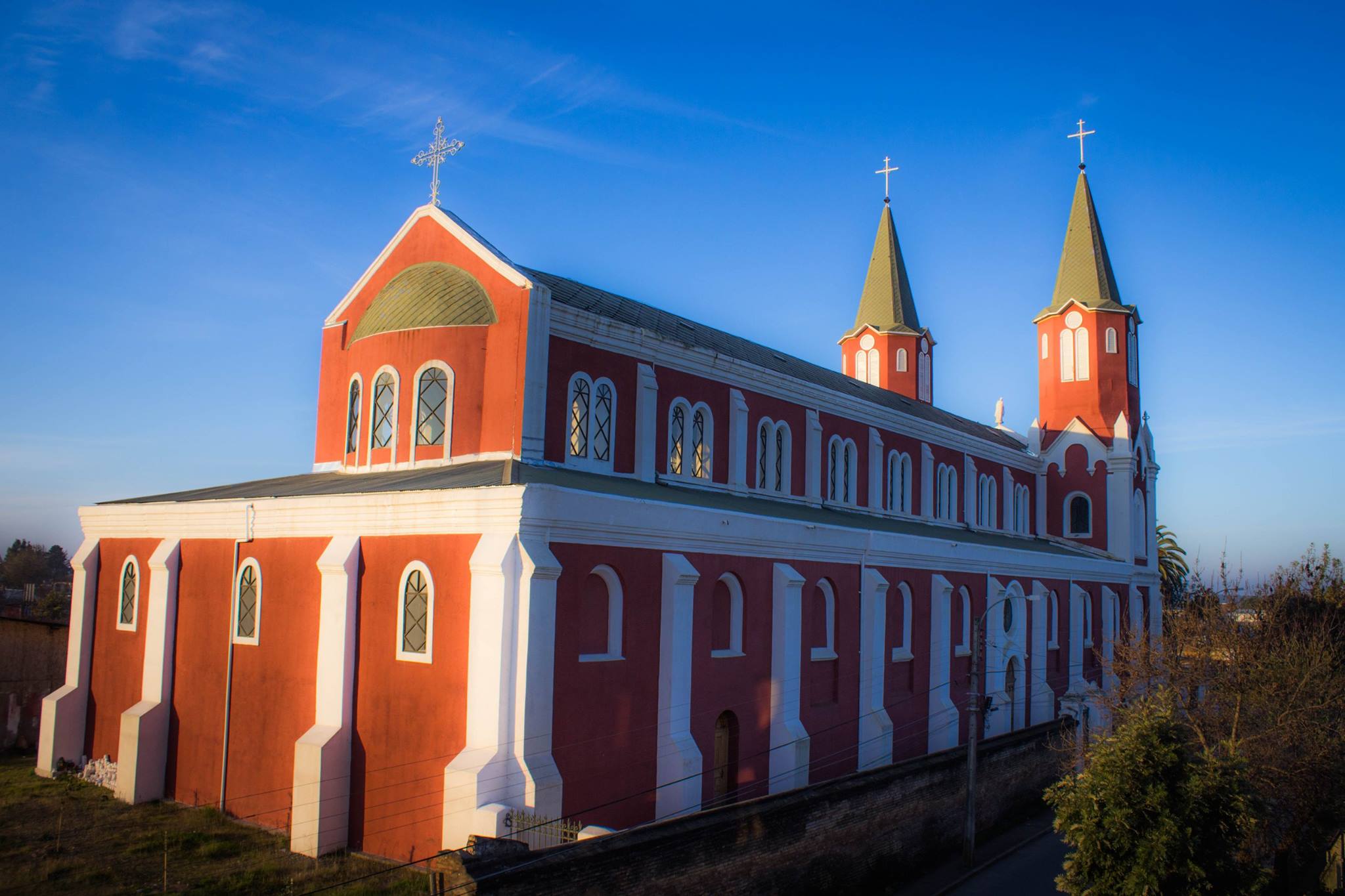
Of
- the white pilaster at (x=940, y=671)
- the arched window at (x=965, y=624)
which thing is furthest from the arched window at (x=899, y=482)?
the white pilaster at (x=940, y=671)

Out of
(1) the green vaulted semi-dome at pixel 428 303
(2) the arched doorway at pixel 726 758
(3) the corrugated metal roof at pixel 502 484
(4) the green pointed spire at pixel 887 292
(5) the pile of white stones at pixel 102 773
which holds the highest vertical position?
(4) the green pointed spire at pixel 887 292

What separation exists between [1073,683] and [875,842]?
19.7 metres

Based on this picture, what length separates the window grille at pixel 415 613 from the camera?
16438mm

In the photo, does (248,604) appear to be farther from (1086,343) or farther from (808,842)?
(1086,343)

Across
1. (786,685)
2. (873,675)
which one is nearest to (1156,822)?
(786,685)

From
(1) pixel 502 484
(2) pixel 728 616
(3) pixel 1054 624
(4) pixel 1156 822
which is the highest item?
(1) pixel 502 484

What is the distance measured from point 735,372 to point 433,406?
24.6ft

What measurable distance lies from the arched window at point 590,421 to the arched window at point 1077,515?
26.6 m

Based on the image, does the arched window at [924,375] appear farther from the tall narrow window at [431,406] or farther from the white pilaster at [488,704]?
the white pilaster at [488,704]

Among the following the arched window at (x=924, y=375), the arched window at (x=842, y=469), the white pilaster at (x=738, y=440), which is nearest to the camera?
the white pilaster at (x=738, y=440)

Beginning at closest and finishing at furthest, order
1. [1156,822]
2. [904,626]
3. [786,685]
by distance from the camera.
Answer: [1156,822] < [786,685] < [904,626]

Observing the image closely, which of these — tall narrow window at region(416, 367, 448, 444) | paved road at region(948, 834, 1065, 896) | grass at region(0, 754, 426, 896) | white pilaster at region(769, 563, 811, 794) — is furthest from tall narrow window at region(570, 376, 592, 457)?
paved road at region(948, 834, 1065, 896)

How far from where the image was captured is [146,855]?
53.7 ft


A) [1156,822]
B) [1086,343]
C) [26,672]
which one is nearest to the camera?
[1156,822]
